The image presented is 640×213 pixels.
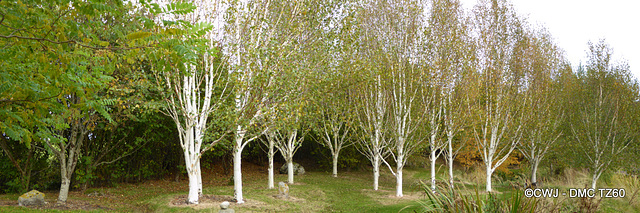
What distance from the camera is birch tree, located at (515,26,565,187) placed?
1941 cm

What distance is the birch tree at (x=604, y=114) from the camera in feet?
61.1

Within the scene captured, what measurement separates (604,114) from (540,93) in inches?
131

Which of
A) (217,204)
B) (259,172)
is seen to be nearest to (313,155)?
(259,172)

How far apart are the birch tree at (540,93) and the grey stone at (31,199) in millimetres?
19970

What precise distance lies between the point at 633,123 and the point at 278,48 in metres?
18.8

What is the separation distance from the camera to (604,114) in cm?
1947

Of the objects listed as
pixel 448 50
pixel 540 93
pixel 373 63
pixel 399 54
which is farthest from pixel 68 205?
pixel 540 93

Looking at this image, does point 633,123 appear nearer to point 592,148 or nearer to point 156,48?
point 592,148

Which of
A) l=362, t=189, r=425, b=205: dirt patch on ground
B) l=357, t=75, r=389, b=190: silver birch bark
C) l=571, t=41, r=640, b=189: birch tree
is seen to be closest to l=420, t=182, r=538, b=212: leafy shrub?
l=362, t=189, r=425, b=205: dirt patch on ground

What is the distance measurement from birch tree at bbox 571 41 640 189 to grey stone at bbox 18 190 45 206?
2277 cm

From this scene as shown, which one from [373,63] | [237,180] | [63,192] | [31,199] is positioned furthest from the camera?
[373,63]

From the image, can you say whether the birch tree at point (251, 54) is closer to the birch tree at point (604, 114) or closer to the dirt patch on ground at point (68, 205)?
the dirt patch on ground at point (68, 205)

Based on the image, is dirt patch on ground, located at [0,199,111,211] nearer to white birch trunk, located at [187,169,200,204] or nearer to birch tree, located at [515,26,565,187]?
white birch trunk, located at [187,169,200,204]

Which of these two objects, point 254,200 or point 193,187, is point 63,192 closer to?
point 193,187
